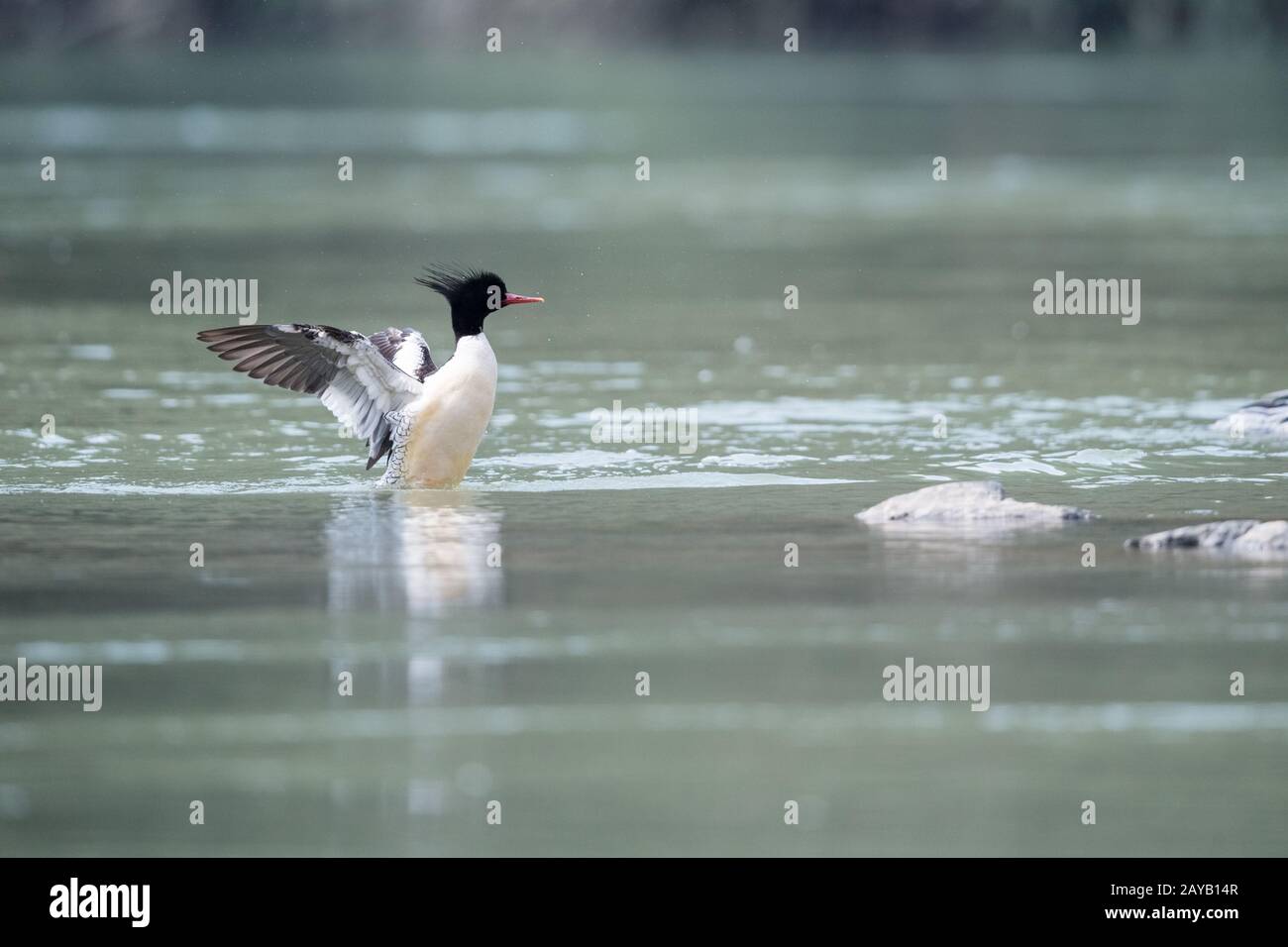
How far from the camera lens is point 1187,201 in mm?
30859

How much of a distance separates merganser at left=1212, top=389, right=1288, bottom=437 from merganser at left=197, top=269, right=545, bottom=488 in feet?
15.7

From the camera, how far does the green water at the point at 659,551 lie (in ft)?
27.7

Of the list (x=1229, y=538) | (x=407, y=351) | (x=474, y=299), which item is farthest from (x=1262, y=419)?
(x=407, y=351)

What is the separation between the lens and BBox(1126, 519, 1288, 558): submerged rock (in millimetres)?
11797

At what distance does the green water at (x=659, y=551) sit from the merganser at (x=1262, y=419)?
154 millimetres

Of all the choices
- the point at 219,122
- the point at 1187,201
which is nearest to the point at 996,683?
the point at 1187,201

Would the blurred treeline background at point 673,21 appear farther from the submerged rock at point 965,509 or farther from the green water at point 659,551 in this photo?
the submerged rock at point 965,509

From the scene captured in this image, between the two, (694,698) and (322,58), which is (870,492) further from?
(322,58)

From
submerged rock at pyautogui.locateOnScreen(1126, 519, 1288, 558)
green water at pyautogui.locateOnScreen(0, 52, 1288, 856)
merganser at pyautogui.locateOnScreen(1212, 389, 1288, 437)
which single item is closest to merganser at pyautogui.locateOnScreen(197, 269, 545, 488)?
green water at pyautogui.locateOnScreen(0, 52, 1288, 856)

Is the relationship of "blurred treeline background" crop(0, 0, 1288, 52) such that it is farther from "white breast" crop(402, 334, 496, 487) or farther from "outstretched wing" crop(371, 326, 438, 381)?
"white breast" crop(402, 334, 496, 487)

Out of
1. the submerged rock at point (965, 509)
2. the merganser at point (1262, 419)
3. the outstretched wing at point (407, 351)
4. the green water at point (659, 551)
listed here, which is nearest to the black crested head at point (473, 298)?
the outstretched wing at point (407, 351)

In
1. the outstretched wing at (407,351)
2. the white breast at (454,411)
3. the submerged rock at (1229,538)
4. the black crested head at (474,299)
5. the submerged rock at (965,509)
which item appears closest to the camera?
the submerged rock at (1229,538)

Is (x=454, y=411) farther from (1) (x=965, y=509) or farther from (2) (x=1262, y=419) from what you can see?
(2) (x=1262, y=419)
